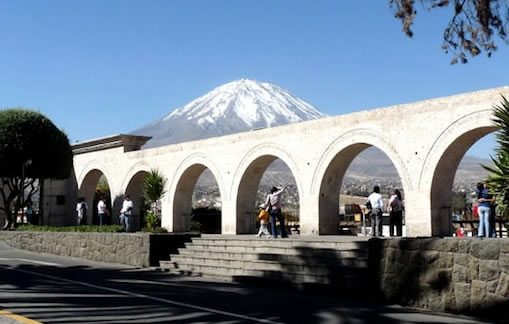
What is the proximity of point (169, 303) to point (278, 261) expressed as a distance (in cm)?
403

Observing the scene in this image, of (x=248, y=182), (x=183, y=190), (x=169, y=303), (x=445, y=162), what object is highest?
(x=445, y=162)

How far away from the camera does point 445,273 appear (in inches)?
354

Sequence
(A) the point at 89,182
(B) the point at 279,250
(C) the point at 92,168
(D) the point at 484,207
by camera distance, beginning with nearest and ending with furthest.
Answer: (D) the point at 484,207, (B) the point at 279,250, (C) the point at 92,168, (A) the point at 89,182

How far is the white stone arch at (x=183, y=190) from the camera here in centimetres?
2570

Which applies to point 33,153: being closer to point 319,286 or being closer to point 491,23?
point 319,286

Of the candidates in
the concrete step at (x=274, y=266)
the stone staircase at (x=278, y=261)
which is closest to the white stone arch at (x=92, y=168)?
the stone staircase at (x=278, y=261)

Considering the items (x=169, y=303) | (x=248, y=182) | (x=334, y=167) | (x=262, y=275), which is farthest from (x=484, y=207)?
(x=248, y=182)

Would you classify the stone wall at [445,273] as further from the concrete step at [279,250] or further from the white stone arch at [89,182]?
the white stone arch at [89,182]

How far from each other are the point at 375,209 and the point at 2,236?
1453cm

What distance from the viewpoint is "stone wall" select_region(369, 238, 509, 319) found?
8.24m

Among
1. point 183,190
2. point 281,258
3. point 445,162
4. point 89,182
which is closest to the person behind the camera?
point 281,258

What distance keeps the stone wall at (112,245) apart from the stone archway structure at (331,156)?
19.2 feet

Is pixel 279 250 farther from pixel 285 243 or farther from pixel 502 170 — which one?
pixel 502 170

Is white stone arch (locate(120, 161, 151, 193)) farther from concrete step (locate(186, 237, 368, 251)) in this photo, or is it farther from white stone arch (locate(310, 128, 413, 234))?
concrete step (locate(186, 237, 368, 251))
